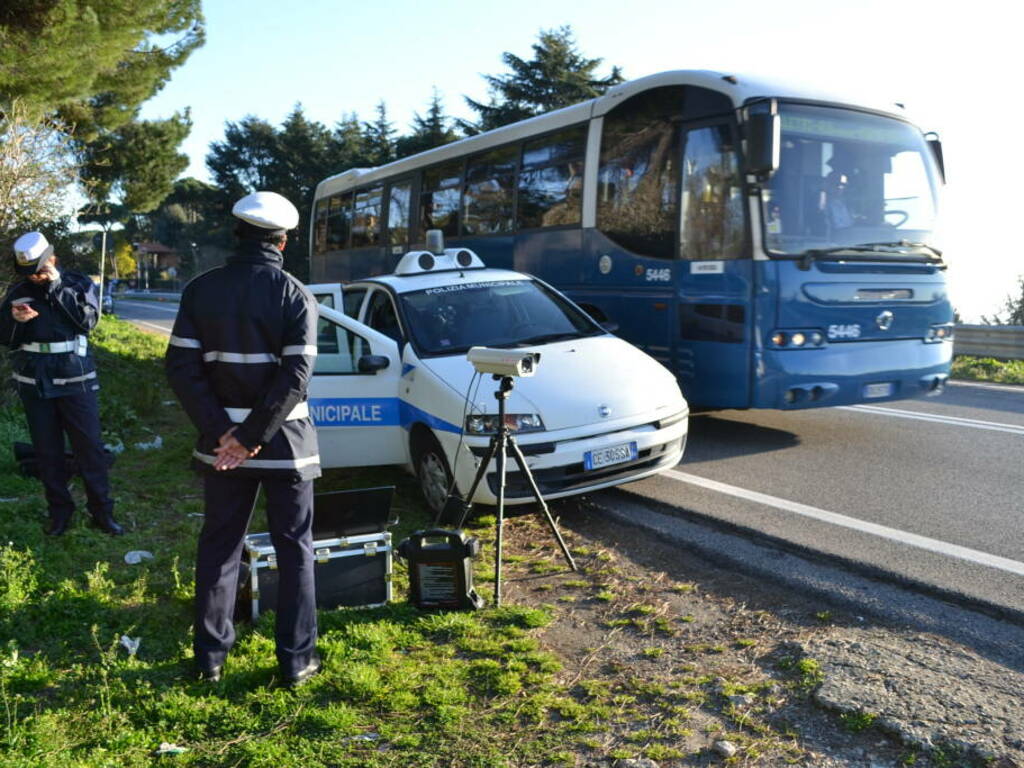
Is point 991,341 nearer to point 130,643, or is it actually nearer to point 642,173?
point 642,173

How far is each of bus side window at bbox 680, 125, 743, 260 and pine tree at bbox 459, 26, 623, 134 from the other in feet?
116

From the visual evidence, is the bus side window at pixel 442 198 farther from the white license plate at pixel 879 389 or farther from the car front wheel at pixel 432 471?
the car front wheel at pixel 432 471

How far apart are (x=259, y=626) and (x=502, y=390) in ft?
5.49

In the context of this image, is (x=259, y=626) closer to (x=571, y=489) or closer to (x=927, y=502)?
(x=571, y=489)

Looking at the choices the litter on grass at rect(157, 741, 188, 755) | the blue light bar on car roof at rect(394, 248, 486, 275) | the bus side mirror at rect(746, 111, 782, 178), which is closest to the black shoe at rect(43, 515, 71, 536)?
the litter on grass at rect(157, 741, 188, 755)

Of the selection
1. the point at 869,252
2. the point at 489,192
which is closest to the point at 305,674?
the point at 869,252

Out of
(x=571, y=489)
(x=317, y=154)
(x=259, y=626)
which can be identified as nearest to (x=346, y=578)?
(x=259, y=626)

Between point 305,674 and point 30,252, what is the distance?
3397mm

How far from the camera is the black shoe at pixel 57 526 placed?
561 centimetres

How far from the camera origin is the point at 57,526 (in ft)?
18.5

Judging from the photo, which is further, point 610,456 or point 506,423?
point 610,456

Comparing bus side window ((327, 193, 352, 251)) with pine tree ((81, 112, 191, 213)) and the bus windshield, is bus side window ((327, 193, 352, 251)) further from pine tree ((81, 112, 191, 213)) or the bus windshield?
the bus windshield

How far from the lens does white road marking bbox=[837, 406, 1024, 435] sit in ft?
28.3

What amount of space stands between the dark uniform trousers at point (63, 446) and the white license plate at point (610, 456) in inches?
121
